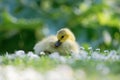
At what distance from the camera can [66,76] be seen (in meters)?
5.61

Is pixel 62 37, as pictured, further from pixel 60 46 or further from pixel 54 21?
pixel 54 21

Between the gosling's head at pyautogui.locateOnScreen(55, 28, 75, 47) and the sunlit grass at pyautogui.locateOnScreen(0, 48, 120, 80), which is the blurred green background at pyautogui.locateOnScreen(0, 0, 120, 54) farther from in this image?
the sunlit grass at pyautogui.locateOnScreen(0, 48, 120, 80)

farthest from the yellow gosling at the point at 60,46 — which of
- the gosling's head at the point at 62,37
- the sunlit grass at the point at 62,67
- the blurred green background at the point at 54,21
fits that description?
the blurred green background at the point at 54,21

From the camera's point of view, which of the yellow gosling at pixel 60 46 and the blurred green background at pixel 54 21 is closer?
the yellow gosling at pixel 60 46

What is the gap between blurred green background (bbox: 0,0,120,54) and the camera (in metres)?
16.2

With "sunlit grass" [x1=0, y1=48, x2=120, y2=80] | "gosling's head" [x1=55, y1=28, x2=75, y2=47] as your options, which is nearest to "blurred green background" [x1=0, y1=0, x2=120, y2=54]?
"gosling's head" [x1=55, y1=28, x2=75, y2=47]

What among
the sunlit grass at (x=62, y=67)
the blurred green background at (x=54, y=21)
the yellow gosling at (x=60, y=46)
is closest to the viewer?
the sunlit grass at (x=62, y=67)

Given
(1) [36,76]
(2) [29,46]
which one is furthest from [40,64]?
(2) [29,46]

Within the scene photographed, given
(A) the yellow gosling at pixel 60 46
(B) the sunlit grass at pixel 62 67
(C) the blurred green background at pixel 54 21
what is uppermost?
(C) the blurred green background at pixel 54 21

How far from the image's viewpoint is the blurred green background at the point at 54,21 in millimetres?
16234

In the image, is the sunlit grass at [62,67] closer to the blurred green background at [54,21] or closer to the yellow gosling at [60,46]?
the yellow gosling at [60,46]

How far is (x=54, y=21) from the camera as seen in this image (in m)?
16.5

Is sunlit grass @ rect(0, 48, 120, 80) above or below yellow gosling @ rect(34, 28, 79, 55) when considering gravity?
below

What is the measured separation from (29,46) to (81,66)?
10.3 m
